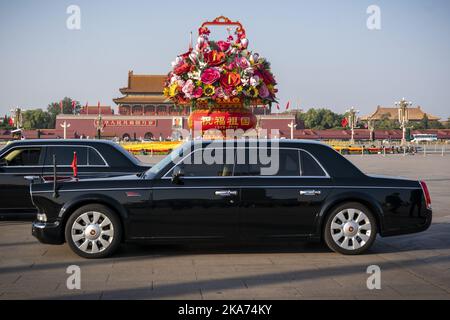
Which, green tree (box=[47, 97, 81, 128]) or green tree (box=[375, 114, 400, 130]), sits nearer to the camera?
green tree (box=[375, 114, 400, 130])

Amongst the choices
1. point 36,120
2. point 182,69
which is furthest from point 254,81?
point 36,120

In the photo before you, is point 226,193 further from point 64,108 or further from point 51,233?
point 64,108

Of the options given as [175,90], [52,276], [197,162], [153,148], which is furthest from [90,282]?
[153,148]

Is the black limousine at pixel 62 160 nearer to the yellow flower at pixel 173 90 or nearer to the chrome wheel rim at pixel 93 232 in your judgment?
the chrome wheel rim at pixel 93 232

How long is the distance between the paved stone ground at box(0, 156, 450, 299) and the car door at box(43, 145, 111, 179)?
1.72 metres

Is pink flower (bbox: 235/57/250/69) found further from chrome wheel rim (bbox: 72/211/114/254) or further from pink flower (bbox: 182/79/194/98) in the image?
chrome wheel rim (bbox: 72/211/114/254)

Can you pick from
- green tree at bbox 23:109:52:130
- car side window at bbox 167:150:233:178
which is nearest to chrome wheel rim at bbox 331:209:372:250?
car side window at bbox 167:150:233:178

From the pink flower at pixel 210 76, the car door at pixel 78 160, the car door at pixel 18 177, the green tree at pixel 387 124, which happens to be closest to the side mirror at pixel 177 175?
the car door at pixel 78 160

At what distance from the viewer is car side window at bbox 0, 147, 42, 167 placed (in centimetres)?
1021

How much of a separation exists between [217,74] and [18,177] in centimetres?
657

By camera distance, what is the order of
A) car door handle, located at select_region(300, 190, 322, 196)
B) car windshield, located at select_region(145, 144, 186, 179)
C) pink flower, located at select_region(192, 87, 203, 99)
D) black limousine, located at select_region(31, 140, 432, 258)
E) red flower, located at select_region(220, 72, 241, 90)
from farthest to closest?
pink flower, located at select_region(192, 87, 203, 99)
red flower, located at select_region(220, 72, 241, 90)
car windshield, located at select_region(145, 144, 186, 179)
car door handle, located at select_region(300, 190, 322, 196)
black limousine, located at select_region(31, 140, 432, 258)

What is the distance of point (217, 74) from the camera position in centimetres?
1510
